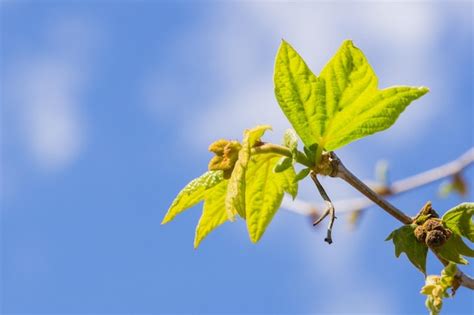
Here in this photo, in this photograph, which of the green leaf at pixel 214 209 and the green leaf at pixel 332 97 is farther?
the green leaf at pixel 214 209

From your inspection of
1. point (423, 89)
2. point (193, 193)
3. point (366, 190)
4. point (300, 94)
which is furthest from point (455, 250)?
point (193, 193)

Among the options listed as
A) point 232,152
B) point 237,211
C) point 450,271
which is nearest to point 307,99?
point 232,152

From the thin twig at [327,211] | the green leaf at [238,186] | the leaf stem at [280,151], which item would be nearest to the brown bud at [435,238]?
the thin twig at [327,211]

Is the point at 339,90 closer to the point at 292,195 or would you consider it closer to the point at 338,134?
the point at 338,134

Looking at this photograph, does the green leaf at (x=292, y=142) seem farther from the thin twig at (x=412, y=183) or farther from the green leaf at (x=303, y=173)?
the thin twig at (x=412, y=183)

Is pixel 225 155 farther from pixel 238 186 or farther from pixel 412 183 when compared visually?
pixel 412 183

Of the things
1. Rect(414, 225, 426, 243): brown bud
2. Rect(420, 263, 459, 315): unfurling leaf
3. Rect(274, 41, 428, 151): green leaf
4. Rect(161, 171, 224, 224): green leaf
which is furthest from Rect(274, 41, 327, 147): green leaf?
Rect(420, 263, 459, 315): unfurling leaf
